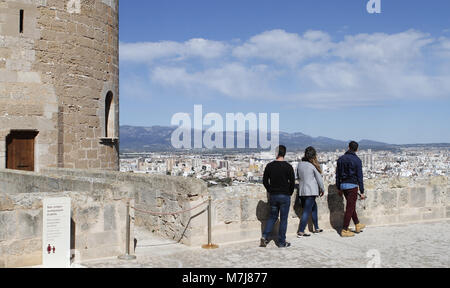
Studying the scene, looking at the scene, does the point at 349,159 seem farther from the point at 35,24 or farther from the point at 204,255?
Result: the point at 35,24

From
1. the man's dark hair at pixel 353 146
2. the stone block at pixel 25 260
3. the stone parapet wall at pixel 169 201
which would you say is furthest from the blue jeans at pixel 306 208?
the stone block at pixel 25 260

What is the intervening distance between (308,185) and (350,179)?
2.47 ft

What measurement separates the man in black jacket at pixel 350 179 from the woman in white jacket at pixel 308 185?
0.42 m

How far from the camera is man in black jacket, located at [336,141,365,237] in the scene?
764 centimetres

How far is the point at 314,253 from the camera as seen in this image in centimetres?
640

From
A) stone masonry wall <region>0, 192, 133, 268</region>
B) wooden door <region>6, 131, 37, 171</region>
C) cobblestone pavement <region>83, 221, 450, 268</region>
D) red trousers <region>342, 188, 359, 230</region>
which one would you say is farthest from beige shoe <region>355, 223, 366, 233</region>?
wooden door <region>6, 131, 37, 171</region>

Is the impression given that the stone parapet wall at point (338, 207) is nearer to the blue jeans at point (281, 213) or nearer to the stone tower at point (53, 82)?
the blue jeans at point (281, 213)

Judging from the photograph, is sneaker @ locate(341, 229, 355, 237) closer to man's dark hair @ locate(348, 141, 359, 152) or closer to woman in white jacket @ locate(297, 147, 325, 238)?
woman in white jacket @ locate(297, 147, 325, 238)

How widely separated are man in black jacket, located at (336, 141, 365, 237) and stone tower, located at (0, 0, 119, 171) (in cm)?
772

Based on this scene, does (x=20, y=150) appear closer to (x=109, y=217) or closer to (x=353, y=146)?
(x=109, y=217)

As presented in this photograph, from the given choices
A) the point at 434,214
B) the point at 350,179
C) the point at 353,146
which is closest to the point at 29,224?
the point at 350,179

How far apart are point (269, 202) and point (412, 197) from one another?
3437 mm
